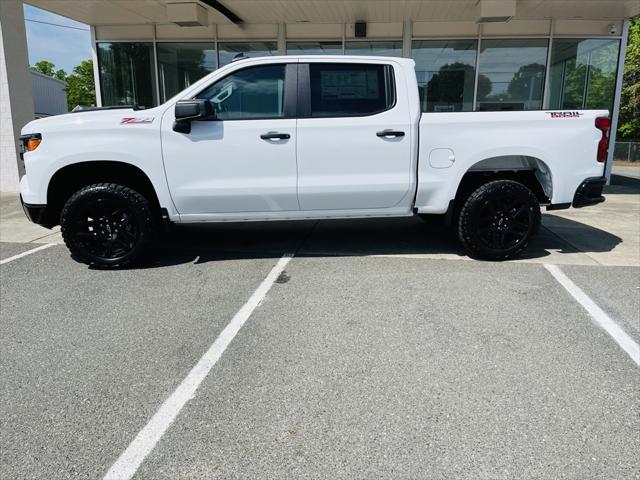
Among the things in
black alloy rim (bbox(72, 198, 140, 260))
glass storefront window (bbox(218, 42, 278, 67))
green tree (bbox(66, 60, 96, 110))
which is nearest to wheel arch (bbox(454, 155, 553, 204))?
black alloy rim (bbox(72, 198, 140, 260))

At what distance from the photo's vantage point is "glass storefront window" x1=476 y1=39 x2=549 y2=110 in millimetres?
12402

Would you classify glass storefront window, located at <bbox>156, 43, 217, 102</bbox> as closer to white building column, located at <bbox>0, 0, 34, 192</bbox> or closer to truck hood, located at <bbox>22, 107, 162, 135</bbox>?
white building column, located at <bbox>0, 0, 34, 192</bbox>

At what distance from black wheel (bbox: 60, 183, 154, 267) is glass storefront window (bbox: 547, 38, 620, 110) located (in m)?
11.1

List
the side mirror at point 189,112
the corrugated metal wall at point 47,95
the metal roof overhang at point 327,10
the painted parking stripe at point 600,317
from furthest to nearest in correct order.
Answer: the corrugated metal wall at point 47,95
the metal roof overhang at point 327,10
the side mirror at point 189,112
the painted parking stripe at point 600,317

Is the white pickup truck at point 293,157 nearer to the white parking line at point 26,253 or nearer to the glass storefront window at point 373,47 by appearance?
the white parking line at point 26,253

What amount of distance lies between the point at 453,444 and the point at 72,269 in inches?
172

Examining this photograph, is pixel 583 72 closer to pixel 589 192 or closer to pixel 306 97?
pixel 589 192

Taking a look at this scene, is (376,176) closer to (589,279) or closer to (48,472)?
(589,279)

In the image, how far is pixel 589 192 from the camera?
5422 mm

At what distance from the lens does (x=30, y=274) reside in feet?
17.1

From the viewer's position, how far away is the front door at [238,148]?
16.3 feet

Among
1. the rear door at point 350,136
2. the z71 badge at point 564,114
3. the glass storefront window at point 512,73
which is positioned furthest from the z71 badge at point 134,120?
the glass storefront window at point 512,73

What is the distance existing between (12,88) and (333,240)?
7827 millimetres

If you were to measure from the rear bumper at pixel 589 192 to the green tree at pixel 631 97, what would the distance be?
32417 millimetres
